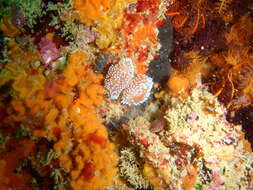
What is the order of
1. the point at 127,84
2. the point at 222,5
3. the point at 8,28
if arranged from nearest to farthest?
the point at 8,28
the point at 127,84
the point at 222,5

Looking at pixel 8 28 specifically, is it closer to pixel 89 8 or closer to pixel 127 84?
pixel 89 8

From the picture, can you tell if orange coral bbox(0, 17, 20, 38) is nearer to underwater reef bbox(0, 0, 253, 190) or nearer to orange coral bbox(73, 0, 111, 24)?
underwater reef bbox(0, 0, 253, 190)

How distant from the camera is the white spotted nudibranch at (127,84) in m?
3.80

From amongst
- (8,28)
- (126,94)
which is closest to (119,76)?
(126,94)

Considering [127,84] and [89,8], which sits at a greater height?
[89,8]

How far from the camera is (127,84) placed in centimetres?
393

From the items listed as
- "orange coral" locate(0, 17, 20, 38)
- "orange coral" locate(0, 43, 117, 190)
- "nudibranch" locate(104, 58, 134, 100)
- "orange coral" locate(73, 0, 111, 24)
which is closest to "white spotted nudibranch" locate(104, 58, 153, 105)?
"nudibranch" locate(104, 58, 134, 100)

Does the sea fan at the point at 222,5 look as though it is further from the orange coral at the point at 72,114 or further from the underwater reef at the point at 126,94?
the orange coral at the point at 72,114

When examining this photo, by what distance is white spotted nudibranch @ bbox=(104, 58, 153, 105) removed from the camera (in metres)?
3.80

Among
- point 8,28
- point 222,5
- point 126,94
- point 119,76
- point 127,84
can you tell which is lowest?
point 126,94

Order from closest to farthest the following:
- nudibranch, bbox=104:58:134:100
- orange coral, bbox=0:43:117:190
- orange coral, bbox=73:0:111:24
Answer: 1. orange coral, bbox=0:43:117:190
2. orange coral, bbox=73:0:111:24
3. nudibranch, bbox=104:58:134:100

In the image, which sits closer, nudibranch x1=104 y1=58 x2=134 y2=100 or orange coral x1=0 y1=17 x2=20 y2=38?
orange coral x1=0 y1=17 x2=20 y2=38

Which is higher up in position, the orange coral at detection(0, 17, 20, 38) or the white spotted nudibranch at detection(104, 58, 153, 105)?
the orange coral at detection(0, 17, 20, 38)

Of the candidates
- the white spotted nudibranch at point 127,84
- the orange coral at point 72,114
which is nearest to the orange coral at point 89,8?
the orange coral at point 72,114
